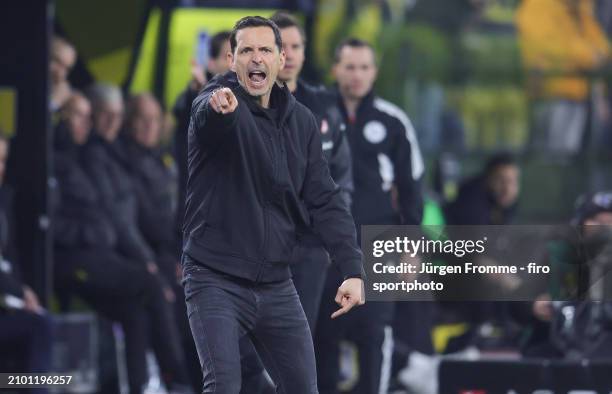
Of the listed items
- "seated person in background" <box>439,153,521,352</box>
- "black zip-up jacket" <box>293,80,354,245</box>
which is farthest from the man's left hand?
"seated person in background" <box>439,153,521,352</box>

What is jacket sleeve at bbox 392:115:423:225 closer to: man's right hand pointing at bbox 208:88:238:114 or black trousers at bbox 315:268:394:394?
black trousers at bbox 315:268:394:394

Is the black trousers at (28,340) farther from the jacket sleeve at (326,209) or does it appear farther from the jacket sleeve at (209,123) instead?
the jacket sleeve at (209,123)

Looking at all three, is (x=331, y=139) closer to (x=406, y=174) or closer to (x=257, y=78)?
(x=406, y=174)

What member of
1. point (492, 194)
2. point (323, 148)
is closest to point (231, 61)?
point (323, 148)

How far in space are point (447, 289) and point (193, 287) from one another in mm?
4010

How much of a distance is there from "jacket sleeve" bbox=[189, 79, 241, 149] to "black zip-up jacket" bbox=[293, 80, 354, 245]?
68.1 inches

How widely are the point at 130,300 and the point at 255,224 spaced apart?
3.86m

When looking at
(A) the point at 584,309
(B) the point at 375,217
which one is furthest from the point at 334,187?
(A) the point at 584,309

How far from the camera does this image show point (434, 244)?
878cm

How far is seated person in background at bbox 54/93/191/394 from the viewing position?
9.66m

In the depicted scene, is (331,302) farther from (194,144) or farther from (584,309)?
(194,144)

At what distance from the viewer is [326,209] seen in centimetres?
622

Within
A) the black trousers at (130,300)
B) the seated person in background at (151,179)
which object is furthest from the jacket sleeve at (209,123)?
the seated person in background at (151,179)

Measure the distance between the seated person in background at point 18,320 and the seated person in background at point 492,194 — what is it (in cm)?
309
